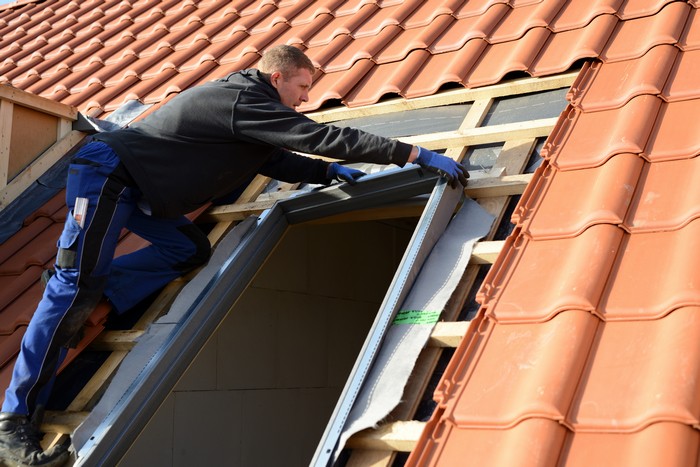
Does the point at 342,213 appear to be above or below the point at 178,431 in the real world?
above

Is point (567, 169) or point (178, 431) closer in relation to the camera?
point (567, 169)

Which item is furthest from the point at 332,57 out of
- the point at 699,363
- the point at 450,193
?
the point at 699,363

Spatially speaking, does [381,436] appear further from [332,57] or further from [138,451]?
[332,57]

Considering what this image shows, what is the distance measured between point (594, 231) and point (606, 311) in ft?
1.21

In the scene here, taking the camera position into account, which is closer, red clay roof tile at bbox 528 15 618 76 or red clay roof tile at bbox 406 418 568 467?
red clay roof tile at bbox 406 418 568 467

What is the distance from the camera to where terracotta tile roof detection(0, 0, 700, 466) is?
2152 mm

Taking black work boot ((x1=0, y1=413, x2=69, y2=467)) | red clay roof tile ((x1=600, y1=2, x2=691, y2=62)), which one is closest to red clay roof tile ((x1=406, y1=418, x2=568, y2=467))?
black work boot ((x1=0, y1=413, x2=69, y2=467))

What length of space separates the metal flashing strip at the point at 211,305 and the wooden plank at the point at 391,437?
75 centimetres

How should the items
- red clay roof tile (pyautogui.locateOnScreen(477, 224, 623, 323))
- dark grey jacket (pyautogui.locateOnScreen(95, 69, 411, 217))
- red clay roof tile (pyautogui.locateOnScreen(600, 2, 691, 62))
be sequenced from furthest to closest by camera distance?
1. red clay roof tile (pyautogui.locateOnScreen(600, 2, 691, 62))
2. dark grey jacket (pyautogui.locateOnScreen(95, 69, 411, 217))
3. red clay roof tile (pyautogui.locateOnScreen(477, 224, 623, 323))

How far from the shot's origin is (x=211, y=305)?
3406 mm

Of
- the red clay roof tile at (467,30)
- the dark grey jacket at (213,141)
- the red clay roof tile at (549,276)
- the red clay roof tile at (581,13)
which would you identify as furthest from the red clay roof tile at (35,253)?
the red clay roof tile at (581,13)

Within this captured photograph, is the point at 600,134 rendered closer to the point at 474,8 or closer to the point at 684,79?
the point at 684,79

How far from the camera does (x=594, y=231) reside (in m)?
2.72

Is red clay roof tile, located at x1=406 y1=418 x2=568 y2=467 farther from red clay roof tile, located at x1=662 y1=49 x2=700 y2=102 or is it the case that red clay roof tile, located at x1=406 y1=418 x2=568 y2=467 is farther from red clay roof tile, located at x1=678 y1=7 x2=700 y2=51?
red clay roof tile, located at x1=678 y1=7 x2=700 y2=51
